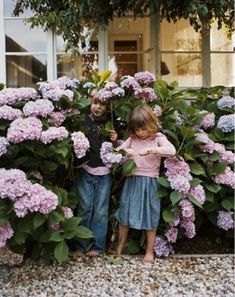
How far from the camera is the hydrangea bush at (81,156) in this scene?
2.85 m

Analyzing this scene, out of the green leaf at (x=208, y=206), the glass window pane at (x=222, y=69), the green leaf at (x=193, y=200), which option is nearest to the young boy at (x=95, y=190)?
the green leaf at (x=193, y=200)

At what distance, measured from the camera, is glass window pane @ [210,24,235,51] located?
19.7 ft

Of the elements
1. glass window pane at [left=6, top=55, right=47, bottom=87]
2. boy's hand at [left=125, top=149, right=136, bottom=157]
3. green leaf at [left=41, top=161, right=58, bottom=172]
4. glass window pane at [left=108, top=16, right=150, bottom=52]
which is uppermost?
glass window pane at [left=108, top=16, right=150, bottom=52]

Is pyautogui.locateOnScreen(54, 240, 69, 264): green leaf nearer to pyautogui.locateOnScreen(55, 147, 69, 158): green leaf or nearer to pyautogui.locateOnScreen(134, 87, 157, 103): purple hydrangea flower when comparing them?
pyautogui.locateOnScreen(55, 147, 69, 158): green leaf

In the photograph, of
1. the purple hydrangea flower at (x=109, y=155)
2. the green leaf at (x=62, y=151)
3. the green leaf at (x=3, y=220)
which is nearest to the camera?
the green leaf at (x=3, y=220)

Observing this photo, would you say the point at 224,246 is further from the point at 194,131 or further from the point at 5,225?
the point at 5,225

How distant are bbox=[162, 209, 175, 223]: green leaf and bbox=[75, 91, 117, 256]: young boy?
0.44 meters

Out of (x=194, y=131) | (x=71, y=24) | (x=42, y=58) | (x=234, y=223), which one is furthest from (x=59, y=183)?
(x=42, y=58)

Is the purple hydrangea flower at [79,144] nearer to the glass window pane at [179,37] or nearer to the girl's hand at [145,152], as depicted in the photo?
the girl's hand at [145,152]

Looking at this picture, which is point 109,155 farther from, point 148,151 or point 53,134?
point 53,134

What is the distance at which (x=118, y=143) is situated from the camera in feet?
11.5

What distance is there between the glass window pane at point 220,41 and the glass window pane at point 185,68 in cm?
24

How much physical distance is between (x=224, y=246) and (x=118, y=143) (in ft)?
3.85

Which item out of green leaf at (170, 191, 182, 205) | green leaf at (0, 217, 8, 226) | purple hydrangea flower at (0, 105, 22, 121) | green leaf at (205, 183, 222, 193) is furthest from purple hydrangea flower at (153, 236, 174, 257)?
purple hydrangea flower at (0, 105, 22, 121)
